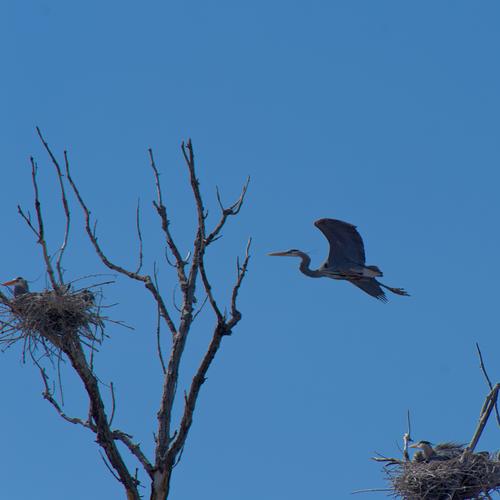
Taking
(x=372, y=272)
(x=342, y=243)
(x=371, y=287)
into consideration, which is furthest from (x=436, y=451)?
(x=342, y=243)

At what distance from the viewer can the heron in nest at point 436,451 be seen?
10492mm

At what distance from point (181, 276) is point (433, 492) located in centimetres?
391

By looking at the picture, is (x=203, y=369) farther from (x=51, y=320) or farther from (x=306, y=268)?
(x=306, y=268)

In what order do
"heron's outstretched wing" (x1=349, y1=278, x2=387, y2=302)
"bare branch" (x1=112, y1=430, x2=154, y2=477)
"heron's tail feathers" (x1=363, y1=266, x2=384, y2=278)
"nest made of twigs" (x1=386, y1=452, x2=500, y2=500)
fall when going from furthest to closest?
"heron's outstretched wing" (x1=349, y1=278, x2=387, y2=302) → "heron's tail feathers" (x1=363, y1=266, x2=384, y2=278) → "nest made of twigs" (x1=386, y1=452, x2=500, y2=500) → "bare branch" (x1=112, y1=430, x2=154, y2=477)

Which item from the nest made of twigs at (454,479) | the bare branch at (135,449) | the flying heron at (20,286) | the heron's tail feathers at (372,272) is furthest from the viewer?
the heron's tail feathers at (372,272)

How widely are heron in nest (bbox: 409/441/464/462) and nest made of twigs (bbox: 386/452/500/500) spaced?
1.18ft

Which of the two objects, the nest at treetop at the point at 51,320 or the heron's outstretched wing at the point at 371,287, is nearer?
the nest at treetop at the point at 51,320

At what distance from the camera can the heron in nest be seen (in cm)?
1049

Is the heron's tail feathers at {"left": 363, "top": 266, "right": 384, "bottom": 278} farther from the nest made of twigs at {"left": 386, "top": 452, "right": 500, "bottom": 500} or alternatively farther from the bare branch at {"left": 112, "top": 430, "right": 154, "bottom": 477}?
the bare branch at {"left": 112, "top": 430, "right": 154, "bottom": 477}

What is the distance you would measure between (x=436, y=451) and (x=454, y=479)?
0.88 meters

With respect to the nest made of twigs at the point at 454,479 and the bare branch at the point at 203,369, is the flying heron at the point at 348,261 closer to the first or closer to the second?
the nest made of twigs at the point at 454,479

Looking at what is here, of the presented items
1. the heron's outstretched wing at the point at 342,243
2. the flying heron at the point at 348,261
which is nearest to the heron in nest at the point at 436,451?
the flying heron at the point at 348,261

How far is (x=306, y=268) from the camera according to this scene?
596 inches

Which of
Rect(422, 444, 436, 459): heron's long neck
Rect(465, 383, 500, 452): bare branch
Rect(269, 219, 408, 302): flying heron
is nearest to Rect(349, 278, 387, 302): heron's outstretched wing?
Rect(269, 219, 408, 302): flying heron
